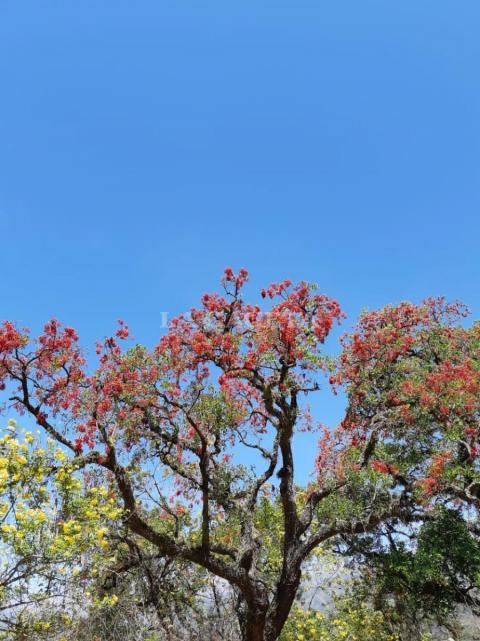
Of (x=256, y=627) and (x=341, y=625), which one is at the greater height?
(x=341, y=625)

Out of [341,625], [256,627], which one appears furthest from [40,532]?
[341,625]

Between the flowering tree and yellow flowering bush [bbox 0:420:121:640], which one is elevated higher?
the flowering tree

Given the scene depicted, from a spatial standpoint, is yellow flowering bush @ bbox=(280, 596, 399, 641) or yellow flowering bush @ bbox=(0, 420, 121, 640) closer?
yellow flowering bush @ bbox=(0, 420, 121, 640)

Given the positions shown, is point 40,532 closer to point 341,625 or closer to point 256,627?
point 256,627

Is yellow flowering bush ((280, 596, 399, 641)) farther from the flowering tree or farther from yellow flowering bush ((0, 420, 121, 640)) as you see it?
yellow flowering bush ((0, 420, 121, 640))

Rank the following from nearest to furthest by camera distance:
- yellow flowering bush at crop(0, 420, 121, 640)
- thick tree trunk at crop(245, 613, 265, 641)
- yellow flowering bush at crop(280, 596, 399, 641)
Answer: yellow flowering bush at crop(0, 420, 121, 640)
thick tree trunk at crop(245, 613, 265, 641)
yellow flowering bush at crop(280, 596, 399, 641)

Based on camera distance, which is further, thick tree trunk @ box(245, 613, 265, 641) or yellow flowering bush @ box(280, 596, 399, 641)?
yellow flowering bush @ box(280, 596, 399, 641)

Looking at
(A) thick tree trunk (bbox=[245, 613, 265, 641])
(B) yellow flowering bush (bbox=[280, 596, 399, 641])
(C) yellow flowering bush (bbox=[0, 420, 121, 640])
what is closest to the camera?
(C) yellow flowering bush (bbox=[0, 420, 121, 640])

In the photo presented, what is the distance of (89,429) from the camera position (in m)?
9.55

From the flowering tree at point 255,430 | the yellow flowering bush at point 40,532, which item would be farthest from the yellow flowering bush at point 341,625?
the yellow flowering bush at point 40,532

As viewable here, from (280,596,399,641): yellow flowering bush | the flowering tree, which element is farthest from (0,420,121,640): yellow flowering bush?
(280,596,399,641): yellow flowering bush

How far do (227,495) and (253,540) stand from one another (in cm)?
108

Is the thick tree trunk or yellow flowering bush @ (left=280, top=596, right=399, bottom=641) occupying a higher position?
yellow flowering bush @ (left=280, top=596, right=399, bottom=641)

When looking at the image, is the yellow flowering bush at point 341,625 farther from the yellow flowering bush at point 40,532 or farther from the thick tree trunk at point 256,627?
the yellow flowering bush at point 40,532
